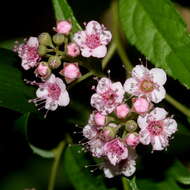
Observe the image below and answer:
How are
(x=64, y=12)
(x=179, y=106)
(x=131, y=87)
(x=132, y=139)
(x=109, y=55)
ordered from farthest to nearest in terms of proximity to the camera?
(x=109, y=55) < (x=179, y=106) < (x=64, y=12) < (x=131, y=87) < (x=132, y=139)

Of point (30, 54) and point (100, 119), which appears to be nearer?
point (100, 119)

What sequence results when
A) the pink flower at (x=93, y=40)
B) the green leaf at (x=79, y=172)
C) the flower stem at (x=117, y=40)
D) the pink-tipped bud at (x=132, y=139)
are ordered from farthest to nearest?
the flower stem at (x=117, y=40)
the green leaf at (x=79, y=172)
the pink flower at (x=93, y=40)
the pink-tipped bud at (x=132, y=139)

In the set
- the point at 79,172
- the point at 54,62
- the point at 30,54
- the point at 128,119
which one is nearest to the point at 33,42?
the point at 30,54

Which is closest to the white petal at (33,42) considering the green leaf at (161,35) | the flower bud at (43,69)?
the flower bud at (43,69)

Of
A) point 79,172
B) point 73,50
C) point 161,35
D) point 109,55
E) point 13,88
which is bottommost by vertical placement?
point 79,172

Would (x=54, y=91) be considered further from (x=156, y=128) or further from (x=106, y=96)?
(x=156, y=128)

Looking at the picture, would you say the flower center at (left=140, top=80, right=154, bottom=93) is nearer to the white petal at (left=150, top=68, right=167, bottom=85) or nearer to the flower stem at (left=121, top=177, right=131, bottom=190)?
the white petal at (left=150, top=68, right=167, bottom=85)

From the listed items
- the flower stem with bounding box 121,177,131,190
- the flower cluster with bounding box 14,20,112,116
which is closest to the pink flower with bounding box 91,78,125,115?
the flower cluster with bounding box 14,20,112,116

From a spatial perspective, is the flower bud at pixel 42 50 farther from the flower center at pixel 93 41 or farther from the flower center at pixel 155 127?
the flower center at pixel 155 127
